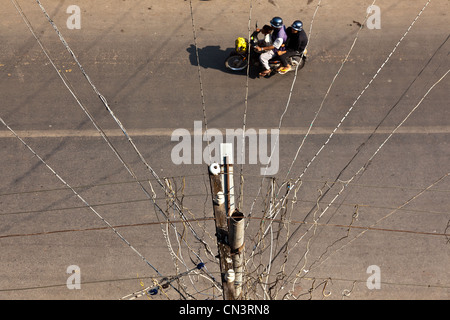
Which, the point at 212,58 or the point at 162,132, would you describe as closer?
the point at 162,132

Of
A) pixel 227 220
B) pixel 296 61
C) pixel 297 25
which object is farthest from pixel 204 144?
pixel 227 220

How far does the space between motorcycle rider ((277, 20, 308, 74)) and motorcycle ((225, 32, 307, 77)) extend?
90 mm

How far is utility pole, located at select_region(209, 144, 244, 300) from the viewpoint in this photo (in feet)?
12.2

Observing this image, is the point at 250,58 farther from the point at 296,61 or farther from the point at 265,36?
the point at 296,61

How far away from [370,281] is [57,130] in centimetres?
672

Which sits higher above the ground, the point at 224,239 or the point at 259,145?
the point at 259,145

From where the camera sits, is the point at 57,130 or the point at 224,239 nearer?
the point at 224,239

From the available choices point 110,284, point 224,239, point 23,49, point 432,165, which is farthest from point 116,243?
point 432,165

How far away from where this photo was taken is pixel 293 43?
348 inches

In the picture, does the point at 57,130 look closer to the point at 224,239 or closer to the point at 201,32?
the point at 201,32

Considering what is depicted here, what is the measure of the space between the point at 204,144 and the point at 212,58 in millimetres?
2164

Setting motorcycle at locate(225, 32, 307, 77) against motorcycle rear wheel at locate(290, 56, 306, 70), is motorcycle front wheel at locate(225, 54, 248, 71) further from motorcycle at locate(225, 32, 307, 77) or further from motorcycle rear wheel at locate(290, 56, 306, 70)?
motorcycle rear wheel at locate(290, 56, 306, 70)

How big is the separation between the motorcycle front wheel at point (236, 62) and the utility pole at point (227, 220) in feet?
18.6

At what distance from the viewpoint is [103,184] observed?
814 centimetres
